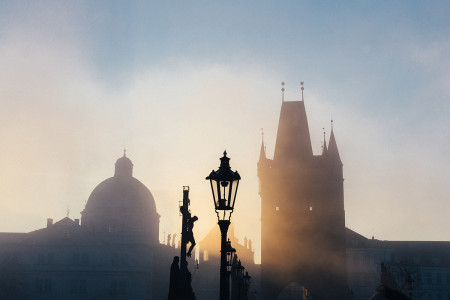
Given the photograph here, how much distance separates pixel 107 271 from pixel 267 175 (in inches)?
984

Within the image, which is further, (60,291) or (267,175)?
(60,291)

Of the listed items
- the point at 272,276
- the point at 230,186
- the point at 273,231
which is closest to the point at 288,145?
the point at 273,231

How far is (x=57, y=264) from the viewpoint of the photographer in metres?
67.4

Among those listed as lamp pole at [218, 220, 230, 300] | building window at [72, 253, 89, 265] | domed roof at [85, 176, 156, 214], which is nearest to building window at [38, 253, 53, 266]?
building window at [72, 253, 89, 265]

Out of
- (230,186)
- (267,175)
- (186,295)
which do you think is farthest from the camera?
(267,175)

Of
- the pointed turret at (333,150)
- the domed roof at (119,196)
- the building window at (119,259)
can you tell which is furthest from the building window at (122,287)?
the pointed turret at (333,150)

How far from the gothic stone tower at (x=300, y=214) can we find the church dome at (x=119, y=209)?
25354 millimetres

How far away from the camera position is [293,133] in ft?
197

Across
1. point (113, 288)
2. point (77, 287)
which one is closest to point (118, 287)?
point (113, 288)

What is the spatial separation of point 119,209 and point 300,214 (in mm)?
31233

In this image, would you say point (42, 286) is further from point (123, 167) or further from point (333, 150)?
point (333, 150)

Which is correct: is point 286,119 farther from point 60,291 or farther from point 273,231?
point 60,291

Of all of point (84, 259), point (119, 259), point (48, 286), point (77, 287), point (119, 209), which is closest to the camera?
point (48, 286)

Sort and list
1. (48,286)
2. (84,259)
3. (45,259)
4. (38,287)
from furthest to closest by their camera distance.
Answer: (84,259), (45,259), (48,286), (38,287)
